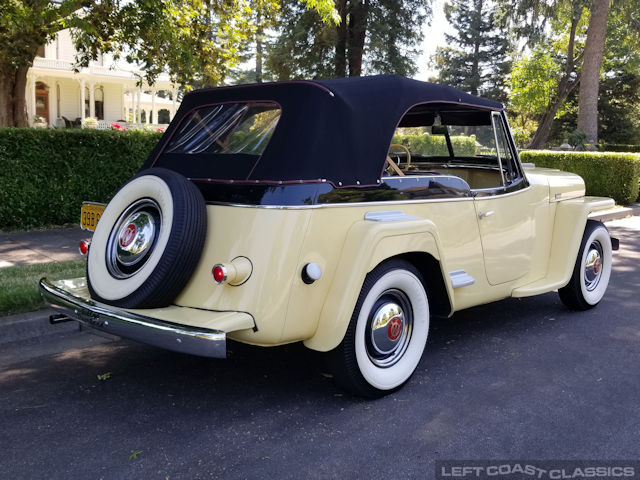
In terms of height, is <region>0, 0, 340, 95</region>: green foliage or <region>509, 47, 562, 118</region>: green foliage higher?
<region>509, 47, 562, 118</region>: green foliage

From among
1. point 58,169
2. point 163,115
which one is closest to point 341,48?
point 58,169

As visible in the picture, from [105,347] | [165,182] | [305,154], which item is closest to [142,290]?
[165,182]

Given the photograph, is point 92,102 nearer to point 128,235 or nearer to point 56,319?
point 56,319

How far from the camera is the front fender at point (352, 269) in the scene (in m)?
3.23

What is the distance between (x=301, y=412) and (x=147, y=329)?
101cm

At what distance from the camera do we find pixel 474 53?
50.6m

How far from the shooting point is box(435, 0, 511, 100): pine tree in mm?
49562

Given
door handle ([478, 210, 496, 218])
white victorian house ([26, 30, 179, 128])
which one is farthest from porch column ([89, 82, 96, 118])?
door handle ([478, 210, 496, 218])

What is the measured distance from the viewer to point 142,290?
10.4ft

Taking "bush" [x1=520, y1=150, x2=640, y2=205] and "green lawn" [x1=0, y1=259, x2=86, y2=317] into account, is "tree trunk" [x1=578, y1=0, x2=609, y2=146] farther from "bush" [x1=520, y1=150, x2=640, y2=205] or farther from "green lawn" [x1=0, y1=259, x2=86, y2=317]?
"green lawn" [x1=0, y1=259, x2=86, y2=317]

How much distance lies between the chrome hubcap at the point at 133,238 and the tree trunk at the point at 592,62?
2019cm

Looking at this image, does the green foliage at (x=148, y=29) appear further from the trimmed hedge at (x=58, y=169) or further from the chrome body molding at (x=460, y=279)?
the chrome body molding at (x=460, y=279)

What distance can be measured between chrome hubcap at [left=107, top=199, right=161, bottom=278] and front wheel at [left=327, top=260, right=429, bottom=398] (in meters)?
1.20

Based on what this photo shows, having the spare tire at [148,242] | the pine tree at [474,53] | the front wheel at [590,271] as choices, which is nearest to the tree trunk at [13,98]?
the spare tire at [148,242]
